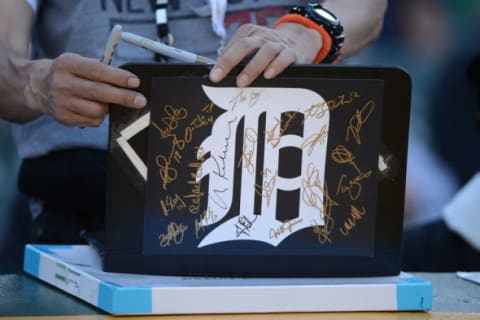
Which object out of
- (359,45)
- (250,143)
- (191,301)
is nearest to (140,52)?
(359,45)

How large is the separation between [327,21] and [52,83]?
454mm

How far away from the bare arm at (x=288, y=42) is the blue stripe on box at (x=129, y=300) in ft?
0.88

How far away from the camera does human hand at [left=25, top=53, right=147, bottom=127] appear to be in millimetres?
1325

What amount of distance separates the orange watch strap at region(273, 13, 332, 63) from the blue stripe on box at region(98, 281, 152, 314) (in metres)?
0.53

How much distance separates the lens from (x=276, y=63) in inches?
53.6

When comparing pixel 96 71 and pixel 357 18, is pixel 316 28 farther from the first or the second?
pixel 96 71

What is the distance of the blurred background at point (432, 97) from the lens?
2691 mm

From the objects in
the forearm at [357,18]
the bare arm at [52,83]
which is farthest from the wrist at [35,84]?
the forearm at [357,18]

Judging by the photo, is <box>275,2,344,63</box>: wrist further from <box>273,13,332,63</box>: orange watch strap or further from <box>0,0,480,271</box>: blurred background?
<box>0,0,480,271</box>: blurred background

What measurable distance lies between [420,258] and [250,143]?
4.51 ft

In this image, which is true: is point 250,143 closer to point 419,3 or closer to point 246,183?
point 246,183
